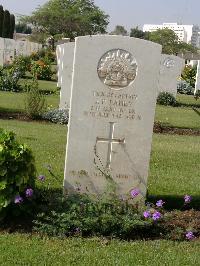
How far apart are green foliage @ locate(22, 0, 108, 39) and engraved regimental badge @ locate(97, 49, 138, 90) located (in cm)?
6963

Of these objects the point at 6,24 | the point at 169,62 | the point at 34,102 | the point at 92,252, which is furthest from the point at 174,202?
the point at 6,24

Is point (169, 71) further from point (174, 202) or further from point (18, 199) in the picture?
point (18, 199)

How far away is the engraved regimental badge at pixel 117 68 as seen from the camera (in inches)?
218

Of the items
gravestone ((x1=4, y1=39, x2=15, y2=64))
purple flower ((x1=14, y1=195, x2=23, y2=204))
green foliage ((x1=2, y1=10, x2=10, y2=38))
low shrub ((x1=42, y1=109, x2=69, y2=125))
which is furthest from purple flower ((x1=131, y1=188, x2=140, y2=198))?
green foliage ((x1=2, y1=10, x2=10, y2=38))

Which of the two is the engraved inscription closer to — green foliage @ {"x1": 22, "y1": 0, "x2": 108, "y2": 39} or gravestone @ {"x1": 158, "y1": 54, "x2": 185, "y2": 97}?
gravestone @ {"x1": 158, "y1": 54, "x2": 185, "y2": 97}

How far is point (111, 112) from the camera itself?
222 inches

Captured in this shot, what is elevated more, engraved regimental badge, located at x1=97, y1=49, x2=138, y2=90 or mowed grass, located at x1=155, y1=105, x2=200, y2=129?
engraved regimental badge, located at x1=97, y1=49, x2=138, y2=90

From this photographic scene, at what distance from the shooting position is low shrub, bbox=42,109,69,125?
41.9 ft

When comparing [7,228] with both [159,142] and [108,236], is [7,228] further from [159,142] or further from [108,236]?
[159,142]

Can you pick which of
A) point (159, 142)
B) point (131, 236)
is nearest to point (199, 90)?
point (159, 142)

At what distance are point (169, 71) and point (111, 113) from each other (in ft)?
45.9

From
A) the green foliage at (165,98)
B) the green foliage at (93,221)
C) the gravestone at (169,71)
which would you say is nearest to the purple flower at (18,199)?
the green foliage at (93,221)

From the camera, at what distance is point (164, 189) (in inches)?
265

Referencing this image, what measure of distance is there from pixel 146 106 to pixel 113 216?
1.21 metres
